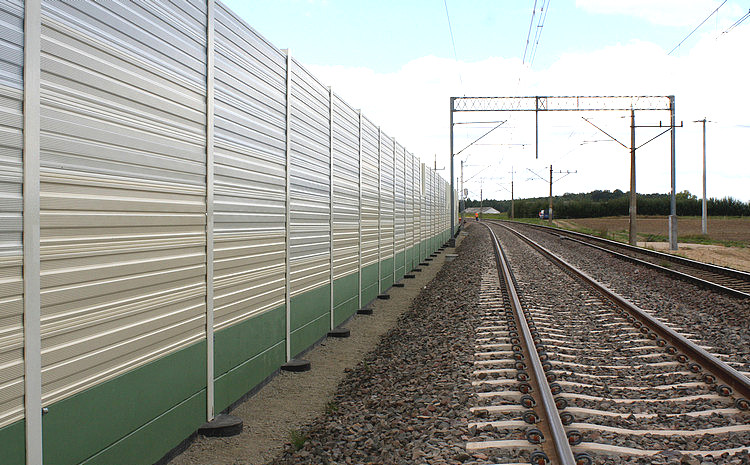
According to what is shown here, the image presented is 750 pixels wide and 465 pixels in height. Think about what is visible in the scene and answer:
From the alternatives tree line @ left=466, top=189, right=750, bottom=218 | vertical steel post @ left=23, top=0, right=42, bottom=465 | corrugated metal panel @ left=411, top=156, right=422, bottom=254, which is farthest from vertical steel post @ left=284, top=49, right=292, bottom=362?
tree line @ left=466, top=189, right=750, bottom=218

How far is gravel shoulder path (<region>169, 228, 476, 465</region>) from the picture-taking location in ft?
14.2

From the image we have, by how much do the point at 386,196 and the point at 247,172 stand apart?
8.31m

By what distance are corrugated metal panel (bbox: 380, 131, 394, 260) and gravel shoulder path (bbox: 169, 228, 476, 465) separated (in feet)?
12.6

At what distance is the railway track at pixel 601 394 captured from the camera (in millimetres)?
4020

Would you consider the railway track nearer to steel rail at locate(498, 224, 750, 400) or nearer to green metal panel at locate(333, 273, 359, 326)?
steel rail at locate(498, 224, 750, 400)

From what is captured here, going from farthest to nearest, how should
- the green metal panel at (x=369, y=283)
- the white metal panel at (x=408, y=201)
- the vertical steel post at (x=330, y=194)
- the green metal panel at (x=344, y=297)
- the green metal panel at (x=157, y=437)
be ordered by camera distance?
1. the white metal panel at (x=408, y=201)
2. the green metal panel at (x=369, y=283)
3. the green metal panel at (x=344, y=297)
4. the vertical steel post at (x=330, y=194)
5. the green metal panel at (x=157, y=437)

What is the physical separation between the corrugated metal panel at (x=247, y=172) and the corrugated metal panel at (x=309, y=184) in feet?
1.34

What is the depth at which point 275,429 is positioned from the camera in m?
4.88

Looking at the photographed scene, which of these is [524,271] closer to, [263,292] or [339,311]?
[339,311]

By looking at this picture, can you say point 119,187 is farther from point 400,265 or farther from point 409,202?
point 409,202

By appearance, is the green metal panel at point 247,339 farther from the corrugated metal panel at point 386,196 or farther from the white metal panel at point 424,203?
the white metal panel at point 424,203

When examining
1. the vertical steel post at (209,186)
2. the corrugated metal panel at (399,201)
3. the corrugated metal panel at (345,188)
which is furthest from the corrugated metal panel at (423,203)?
the vertical steel post at (209,186)

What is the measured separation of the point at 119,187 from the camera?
11.3ft

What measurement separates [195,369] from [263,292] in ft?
4.80
